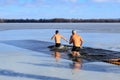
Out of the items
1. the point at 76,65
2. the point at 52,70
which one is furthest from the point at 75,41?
the point at 52,70

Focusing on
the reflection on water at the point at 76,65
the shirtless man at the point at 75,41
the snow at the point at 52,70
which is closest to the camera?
the snow at the point at 52,70

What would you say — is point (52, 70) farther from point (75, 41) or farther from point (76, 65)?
point (75, 41)

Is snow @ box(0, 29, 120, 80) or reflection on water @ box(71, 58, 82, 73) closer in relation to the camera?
snow @ box(0, 29, 120, 80)

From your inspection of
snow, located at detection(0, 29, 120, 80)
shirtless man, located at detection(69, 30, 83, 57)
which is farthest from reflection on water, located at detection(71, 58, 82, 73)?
shirtless man, located at detection(69, 30, 83, 57)

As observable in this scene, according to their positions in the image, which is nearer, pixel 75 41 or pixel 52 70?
pixel 52 70

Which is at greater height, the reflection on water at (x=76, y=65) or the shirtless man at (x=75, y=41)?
the shirtless man at (x=75, y=41)

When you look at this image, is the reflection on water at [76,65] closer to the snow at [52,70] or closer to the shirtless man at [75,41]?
the snow at [52,70]

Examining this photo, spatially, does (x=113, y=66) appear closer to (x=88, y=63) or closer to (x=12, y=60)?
(x=88, y=63)

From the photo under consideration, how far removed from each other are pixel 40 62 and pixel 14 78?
4204 mm

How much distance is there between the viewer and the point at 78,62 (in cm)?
1548

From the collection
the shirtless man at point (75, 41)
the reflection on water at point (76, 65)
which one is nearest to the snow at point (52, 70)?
the reflection on water at point (76, 65)

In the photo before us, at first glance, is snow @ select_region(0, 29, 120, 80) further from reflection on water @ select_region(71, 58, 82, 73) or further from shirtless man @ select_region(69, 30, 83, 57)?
shirtless man @ select_region(69, 30, 83, 57)

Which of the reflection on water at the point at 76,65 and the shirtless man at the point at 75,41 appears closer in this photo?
the reflection on water at the point at 76,65

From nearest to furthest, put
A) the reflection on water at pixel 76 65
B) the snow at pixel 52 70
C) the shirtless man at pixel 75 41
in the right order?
the snow at pixel 52 70 → the reflection on water at pixel 76 65 → the shirtless man at pixel 75 41
